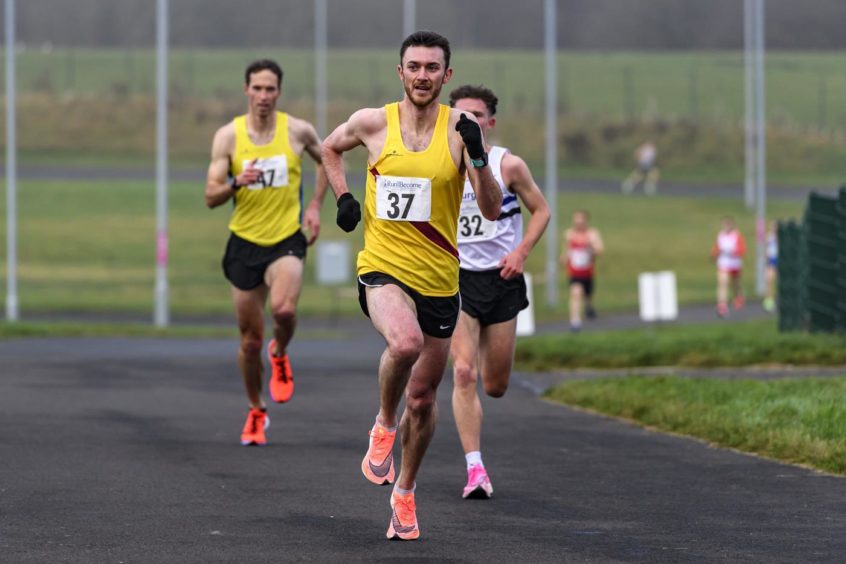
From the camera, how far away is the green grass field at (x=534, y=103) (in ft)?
243

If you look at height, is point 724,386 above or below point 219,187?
below

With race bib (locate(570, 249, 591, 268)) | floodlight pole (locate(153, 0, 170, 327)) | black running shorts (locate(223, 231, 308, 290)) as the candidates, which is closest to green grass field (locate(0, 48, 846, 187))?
floodlight pole (locate(153, 0, 170, 327))

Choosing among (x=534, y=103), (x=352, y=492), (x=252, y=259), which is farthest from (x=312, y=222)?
(x=534, y=103)

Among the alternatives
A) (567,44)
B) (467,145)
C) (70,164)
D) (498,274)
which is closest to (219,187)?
(498,274)

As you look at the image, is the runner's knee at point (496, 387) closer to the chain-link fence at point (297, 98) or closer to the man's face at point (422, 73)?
the man's face at point (422, 73)

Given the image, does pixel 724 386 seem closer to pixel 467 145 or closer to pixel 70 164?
pixel 467 145

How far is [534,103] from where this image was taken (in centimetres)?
8656

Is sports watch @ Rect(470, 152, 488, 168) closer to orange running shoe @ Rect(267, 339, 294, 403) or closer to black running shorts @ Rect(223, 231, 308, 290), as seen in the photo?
black running shorts @ Rect(223, 231, 308, 290)

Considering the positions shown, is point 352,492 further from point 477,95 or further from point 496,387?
point 477,95

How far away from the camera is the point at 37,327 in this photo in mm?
30406

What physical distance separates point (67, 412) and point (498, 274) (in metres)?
5.31

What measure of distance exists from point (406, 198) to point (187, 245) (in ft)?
150

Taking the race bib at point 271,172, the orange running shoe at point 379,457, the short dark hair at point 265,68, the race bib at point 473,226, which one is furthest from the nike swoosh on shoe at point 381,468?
the short dark hair at point 265,68

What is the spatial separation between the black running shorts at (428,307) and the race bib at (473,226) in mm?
2110
